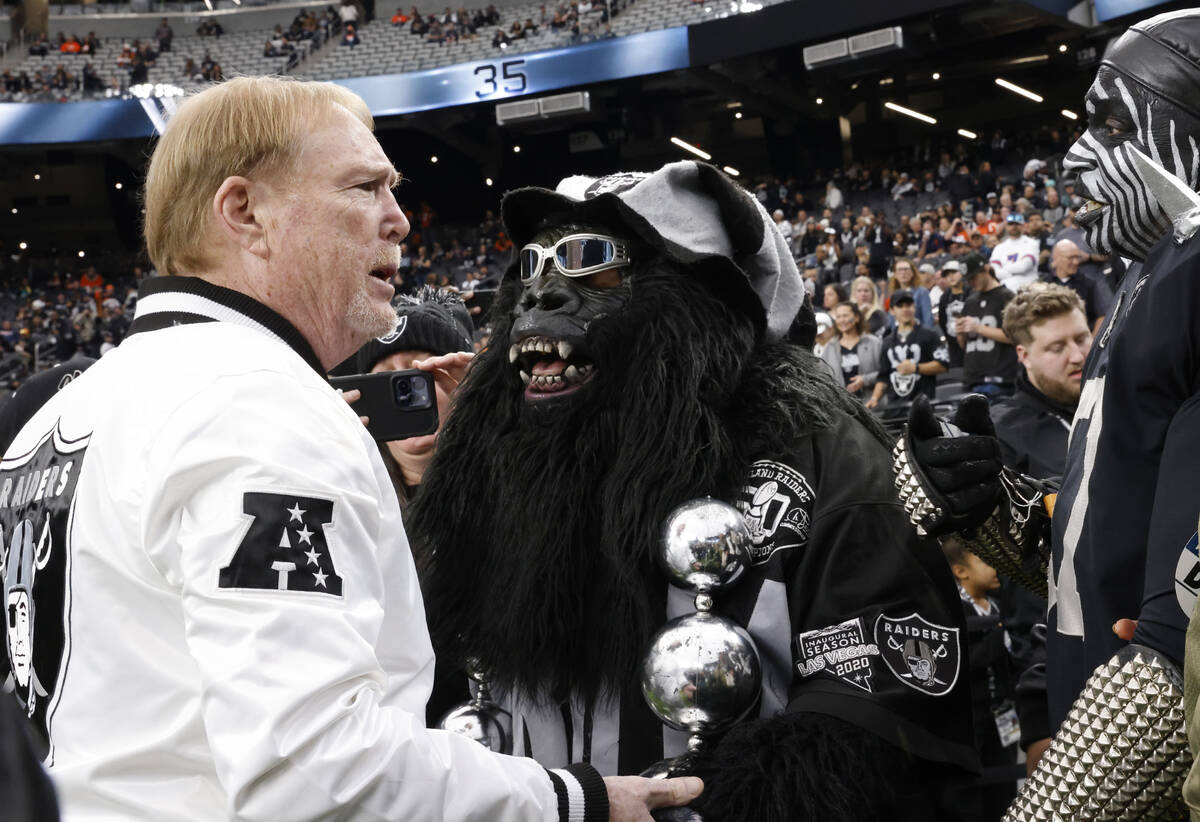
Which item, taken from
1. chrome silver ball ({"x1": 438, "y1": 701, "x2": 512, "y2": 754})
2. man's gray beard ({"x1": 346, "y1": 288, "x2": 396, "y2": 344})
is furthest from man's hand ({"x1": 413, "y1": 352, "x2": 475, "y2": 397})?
man's gray beard ({"x1": 346, "y1": 288, "x2": 396, "y2": 344})

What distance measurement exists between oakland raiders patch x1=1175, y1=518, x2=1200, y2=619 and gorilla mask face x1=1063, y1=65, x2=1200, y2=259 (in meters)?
0.55

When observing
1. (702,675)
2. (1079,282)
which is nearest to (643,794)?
(702,675)

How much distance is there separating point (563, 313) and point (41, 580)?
993 mm

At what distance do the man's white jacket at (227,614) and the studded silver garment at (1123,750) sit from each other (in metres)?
0.58

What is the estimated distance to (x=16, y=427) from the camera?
9.84ft

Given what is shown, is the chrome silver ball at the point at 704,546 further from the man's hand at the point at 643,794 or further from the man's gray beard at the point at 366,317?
the man's gray beard at the point at 366,317

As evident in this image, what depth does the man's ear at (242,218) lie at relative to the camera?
1.52 metres

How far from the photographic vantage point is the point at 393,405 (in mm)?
2381

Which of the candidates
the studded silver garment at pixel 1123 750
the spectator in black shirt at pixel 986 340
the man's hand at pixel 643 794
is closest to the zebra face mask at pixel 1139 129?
the studded silver garment at pixel 1123 750

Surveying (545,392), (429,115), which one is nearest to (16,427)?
(545,392)

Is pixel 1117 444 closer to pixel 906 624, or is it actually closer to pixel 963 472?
pixel 963 472

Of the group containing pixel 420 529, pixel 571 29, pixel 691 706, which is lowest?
pixel 691 706

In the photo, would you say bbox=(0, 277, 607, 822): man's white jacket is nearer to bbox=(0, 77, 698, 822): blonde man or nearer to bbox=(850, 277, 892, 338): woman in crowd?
bbox=(0, 77, 698, 822): blonde man

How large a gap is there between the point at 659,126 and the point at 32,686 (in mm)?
22119
